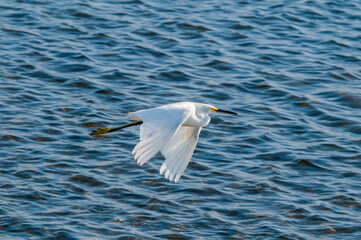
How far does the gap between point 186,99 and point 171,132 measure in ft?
12.0

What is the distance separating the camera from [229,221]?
6.25 metres

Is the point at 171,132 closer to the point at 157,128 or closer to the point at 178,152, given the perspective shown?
the point at 157,128

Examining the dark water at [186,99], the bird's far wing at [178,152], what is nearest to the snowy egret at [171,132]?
the bird's far wing at [178,152]

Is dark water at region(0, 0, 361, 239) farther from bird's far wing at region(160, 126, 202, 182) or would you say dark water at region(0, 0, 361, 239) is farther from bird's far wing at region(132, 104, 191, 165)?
bird's far wing at region(132, 104, 191, 165)

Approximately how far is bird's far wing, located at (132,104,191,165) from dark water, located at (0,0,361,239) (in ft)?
3.96

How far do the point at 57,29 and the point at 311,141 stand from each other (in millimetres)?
4659

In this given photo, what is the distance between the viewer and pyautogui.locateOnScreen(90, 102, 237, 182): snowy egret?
4.84 m

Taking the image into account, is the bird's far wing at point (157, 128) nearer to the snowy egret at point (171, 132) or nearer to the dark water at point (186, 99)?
the snowy egret at point (171, 132)

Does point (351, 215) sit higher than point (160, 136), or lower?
lower

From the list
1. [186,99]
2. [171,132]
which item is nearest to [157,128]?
[171,132]

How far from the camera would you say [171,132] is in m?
4.96

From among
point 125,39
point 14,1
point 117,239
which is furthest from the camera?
point 14,1

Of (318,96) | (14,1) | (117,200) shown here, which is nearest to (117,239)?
(117,200)

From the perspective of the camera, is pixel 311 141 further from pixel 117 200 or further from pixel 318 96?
pixel 117 200
